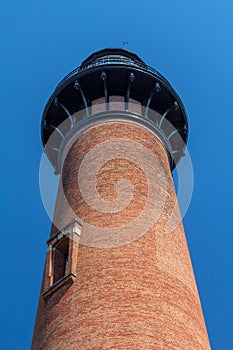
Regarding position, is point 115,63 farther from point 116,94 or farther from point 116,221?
point 116,221

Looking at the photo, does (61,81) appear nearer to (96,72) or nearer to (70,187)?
(96,72)

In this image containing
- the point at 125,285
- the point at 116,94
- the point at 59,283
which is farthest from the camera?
the point at 116,94

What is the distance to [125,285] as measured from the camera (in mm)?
11023

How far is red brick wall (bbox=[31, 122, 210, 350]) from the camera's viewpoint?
1030 cm

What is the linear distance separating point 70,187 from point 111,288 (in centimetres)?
408

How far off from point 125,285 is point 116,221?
1836 mm

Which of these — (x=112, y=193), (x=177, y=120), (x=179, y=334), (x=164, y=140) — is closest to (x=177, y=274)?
(x=179, y=334)

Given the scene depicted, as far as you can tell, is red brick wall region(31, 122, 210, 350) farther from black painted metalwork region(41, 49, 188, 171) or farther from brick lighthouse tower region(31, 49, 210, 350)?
black painted metalwork region(41, 49, 188, 171)

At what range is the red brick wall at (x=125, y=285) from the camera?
33.8ft

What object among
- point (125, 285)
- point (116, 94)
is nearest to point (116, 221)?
point (125, 285)

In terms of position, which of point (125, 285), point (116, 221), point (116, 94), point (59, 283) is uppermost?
point (116, 94)

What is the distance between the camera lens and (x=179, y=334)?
→ 10.6m

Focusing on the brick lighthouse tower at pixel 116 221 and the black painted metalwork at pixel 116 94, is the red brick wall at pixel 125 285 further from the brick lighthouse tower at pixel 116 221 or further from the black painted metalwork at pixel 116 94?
the black painted metalwork at pixel 116 94

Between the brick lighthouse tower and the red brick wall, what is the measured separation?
2 centimetres
